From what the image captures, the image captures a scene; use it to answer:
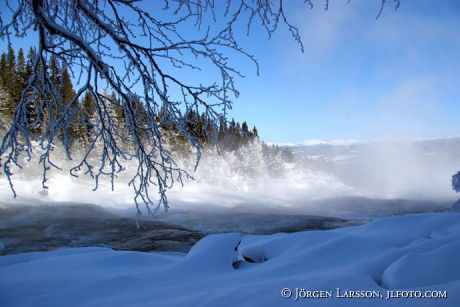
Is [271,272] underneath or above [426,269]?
underneath

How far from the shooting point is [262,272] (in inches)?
124

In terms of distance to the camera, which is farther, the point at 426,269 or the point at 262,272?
the point at 262,272

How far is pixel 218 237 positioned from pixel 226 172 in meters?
39.8

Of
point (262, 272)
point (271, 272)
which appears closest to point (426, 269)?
point (271, 272)

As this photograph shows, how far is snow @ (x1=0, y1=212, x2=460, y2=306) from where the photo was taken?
2232mm

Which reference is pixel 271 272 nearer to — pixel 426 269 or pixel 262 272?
pixel 262 272

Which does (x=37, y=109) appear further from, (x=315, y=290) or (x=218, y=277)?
(x=315, y=290)

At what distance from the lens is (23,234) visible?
40.9 ft

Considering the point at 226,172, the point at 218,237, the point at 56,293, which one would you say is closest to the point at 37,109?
the point at 56,293

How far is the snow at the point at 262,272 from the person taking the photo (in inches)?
87.9

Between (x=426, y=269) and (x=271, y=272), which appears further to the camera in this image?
(x=271, y=272)

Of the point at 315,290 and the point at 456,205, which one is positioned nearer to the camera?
the point at 315,290

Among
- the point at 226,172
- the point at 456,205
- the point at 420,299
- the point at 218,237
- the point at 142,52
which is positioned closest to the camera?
the point at 420,299

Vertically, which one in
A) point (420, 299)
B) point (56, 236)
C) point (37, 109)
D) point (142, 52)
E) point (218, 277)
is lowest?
point (56, 236)
